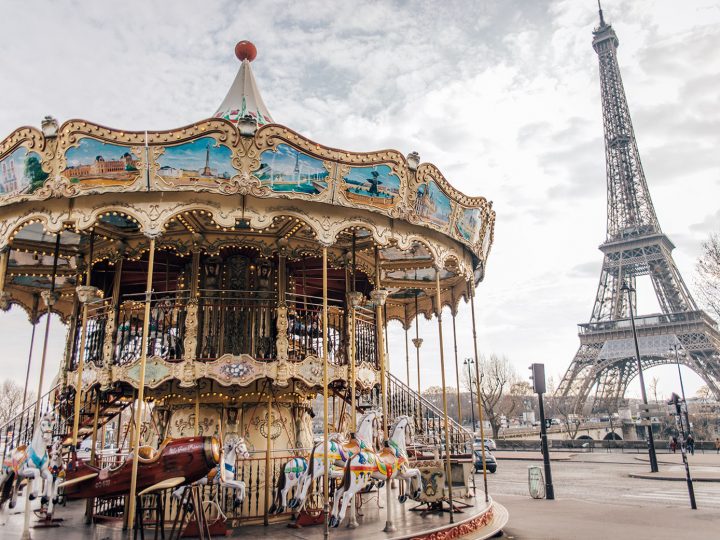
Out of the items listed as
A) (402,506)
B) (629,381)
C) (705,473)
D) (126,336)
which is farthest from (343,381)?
(629,381)

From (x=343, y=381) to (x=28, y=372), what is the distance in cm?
808

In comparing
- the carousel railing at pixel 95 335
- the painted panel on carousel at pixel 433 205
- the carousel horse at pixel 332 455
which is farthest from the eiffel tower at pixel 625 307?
the carousel railing at pixel 95 335

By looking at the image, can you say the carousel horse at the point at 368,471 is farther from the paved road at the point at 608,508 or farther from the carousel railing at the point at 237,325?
the carousel railing at the point at 237,325

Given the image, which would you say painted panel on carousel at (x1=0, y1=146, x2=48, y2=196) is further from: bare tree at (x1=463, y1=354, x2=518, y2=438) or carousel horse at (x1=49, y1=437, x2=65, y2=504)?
bare tree at (x1=463, y1=354, x2=518, y2=438)

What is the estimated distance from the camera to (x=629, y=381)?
2376 inches

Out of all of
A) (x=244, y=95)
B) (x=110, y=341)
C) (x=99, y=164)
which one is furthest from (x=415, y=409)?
(x=99, y=164)

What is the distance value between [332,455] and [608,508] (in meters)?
8.33

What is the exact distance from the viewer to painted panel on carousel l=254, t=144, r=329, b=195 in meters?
9.31

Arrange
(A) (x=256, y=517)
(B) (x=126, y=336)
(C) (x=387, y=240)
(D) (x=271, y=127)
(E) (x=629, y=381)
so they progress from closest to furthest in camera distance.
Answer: (D) (x=271, y=127) → (A) (x=256, y=517) → (C) (x=387, y=240) → (B) (x=126, y=336) → (E) (x=629, y=381)

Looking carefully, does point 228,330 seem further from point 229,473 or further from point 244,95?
point 244,95

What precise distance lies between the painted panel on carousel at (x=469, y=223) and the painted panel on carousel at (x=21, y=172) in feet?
27.2

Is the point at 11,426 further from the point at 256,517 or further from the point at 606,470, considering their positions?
the point at 606,470

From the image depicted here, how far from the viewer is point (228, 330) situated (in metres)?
11.6

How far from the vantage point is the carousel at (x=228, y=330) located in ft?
29.3
